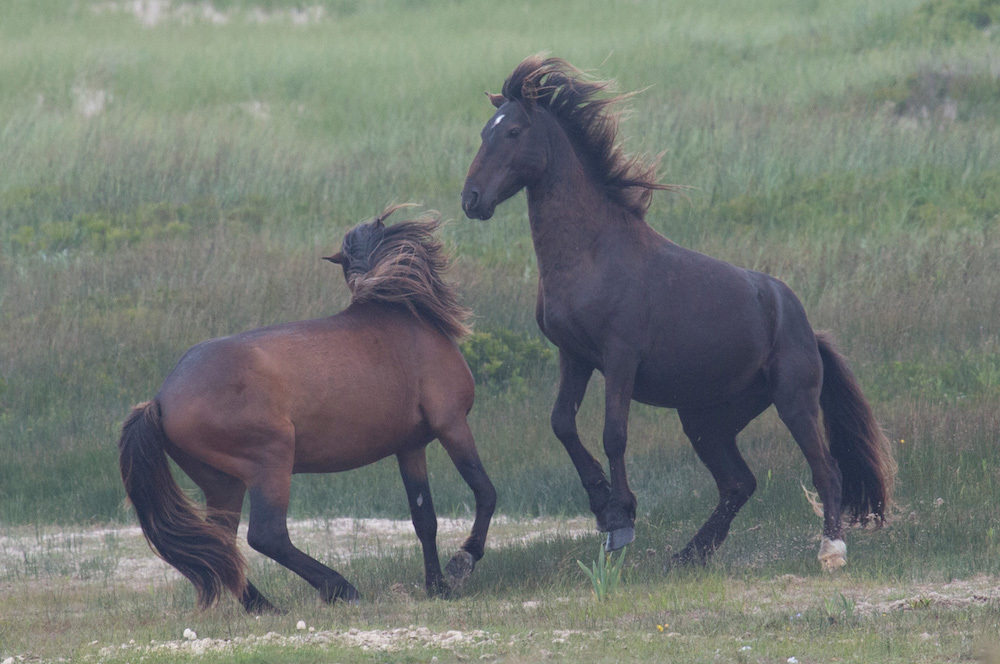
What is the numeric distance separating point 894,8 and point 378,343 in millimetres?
20621

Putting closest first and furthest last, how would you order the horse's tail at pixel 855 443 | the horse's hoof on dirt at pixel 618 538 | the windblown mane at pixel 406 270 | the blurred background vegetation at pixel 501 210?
the horse's hoof on dirt at pixel 618 538 → the windblown mane at pixel 406 270 → the horse's tail at pixel 855 443 → the blurred background vegetation at pixel 501 210

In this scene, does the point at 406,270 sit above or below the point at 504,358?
above

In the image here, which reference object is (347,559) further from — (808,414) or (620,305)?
(808,414)

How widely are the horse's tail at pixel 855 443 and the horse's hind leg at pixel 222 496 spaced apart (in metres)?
3.52

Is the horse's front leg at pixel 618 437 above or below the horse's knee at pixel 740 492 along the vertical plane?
above

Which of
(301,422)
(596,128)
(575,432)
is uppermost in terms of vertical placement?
(596,128)

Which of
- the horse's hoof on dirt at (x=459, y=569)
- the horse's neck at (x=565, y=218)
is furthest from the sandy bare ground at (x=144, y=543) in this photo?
the horse's neck at (x=565, y=218)

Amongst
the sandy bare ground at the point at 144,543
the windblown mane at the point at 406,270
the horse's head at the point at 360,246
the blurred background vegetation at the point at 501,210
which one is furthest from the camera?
the blurred background vegetation at the point at 501,210

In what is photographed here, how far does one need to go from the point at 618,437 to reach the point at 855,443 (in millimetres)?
1771

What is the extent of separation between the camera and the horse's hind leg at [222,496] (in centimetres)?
612

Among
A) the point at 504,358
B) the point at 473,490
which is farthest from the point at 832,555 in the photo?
the point at 504,358

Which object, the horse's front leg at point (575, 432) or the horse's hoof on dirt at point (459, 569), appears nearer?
the horse's hoof on dirt at point (459, 569)

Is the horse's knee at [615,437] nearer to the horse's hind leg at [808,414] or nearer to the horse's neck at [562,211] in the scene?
the horse's neck at [562,211]

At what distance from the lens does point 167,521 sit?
6.00 m
